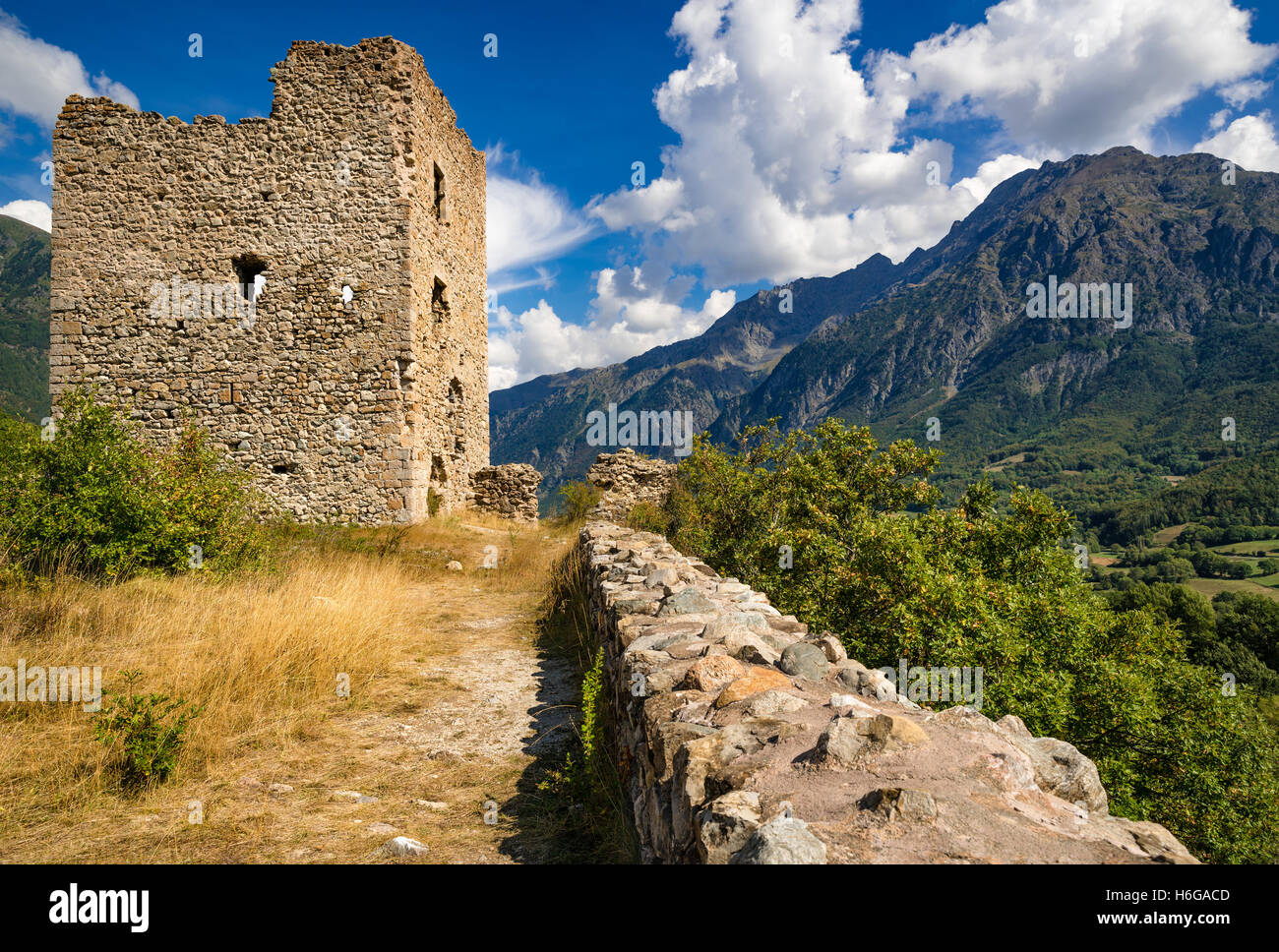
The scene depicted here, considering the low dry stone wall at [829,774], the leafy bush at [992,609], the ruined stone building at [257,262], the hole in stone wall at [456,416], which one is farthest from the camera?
the hole in stone wall at [456,416]

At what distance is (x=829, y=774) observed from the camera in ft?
6.75

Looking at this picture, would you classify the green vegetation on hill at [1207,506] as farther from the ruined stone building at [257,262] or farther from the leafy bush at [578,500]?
the ruined stone building at [257,262]

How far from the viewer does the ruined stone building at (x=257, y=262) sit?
12.1 m

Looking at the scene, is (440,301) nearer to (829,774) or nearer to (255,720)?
(255,720)

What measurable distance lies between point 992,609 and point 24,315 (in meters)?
149

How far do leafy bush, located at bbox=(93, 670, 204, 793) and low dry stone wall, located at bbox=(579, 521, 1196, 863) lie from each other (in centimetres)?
254

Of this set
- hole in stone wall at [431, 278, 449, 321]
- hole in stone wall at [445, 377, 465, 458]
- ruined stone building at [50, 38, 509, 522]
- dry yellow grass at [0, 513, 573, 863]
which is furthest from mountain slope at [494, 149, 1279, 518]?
dry yellow grass at [0, 513, 573, 863]

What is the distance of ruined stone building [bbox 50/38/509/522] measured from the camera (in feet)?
39.8

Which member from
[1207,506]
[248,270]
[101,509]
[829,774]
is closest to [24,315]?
[248,270]

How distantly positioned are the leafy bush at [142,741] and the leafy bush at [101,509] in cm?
363

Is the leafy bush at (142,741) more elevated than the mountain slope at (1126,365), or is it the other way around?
the mountain slope at (1126,365)

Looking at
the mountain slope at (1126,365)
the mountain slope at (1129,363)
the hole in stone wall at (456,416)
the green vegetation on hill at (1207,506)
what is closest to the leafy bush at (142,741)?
the hole in stone wall at (456,416)

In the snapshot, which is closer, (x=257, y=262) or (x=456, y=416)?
(x=257, y=262)
